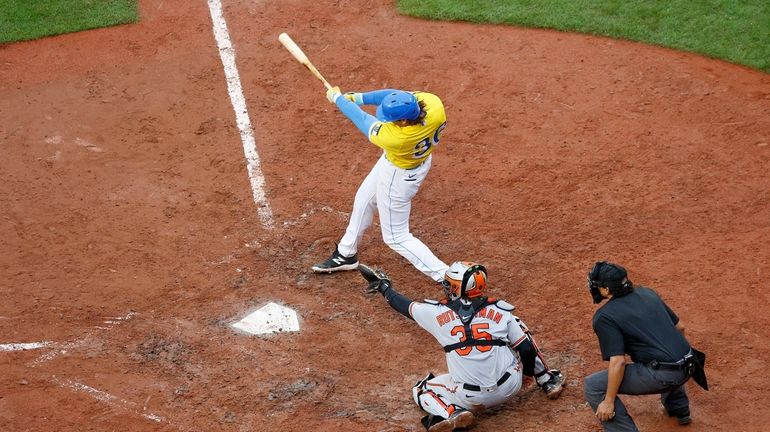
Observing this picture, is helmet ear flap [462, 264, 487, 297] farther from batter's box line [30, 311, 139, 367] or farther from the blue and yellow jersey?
batter's box line [30, 311, 139, 367]

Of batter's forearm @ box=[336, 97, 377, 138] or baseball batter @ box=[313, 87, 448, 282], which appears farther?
batter's forearm @ box=[336, 97, 377, 138]

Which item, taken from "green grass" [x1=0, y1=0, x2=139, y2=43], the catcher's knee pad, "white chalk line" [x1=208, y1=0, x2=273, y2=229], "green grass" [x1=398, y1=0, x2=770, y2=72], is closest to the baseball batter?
"white chalk line" [x1=208, y1=0, x2=273, y2=229]

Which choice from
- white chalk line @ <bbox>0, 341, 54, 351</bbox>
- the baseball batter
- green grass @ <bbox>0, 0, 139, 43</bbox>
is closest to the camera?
white chalk line @ <bbox>0, 341, 54, 351</bbox>

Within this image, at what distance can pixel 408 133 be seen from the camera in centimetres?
858

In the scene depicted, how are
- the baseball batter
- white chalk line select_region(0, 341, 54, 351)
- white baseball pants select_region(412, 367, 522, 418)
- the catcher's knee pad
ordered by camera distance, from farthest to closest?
Answer: the baseball batter
white chalk line select_region(0, 341, 54, 351)
the catcher's knee pad
white baseball pants select_region(412, 367, 522, 418)

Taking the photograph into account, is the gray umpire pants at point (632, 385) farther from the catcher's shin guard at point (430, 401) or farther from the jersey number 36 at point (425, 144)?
the jersey number 36 at point (425, 144)

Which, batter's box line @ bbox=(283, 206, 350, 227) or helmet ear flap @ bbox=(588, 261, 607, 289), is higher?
helmet ear flap @ bbox=(588, 261, 607, 289)

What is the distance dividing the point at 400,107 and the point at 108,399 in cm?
354

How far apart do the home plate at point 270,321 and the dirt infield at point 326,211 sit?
140 mm

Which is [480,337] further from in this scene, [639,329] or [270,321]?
[270,321]

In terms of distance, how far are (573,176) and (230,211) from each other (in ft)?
12.6

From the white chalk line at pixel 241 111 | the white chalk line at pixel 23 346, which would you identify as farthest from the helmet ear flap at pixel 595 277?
the white chalk line at pixel 23 346

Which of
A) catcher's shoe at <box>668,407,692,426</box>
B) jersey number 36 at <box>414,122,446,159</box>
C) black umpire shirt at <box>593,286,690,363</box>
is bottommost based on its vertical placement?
catcher's shoe at <box>668,407,692,426</box>

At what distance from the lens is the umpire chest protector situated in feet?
23.8
